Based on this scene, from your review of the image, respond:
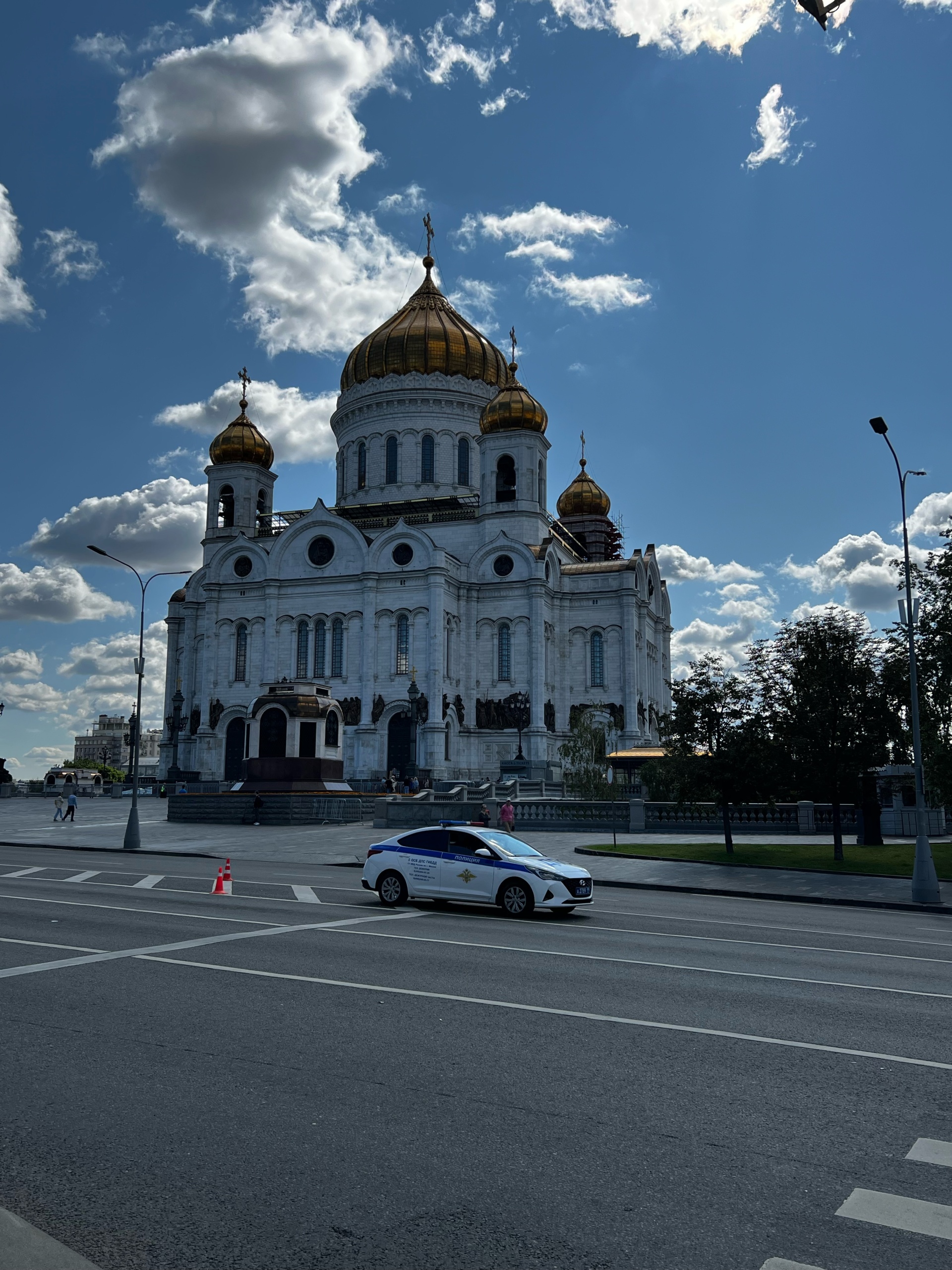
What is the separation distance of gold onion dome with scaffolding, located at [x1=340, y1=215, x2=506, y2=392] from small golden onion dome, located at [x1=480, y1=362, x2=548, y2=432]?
274 inches

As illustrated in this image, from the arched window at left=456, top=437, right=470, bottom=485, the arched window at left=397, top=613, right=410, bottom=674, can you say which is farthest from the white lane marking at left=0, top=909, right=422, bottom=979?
the arched window at left=456, top=437, right=470, bottom=485

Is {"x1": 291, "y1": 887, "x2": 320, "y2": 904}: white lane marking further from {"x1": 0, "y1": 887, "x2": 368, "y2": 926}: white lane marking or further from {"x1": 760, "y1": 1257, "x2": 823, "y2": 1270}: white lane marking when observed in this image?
{"x1": 760, "y1": 1257, "x2": 823, "y2": 1270}: white lane marking

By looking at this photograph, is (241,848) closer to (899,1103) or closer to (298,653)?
(899,1103)

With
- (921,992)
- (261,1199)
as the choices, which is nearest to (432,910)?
(921,992)

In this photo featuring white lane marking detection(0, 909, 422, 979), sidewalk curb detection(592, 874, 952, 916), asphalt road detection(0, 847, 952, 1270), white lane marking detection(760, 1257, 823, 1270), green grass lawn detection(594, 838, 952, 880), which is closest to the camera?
white lane marking detection(760, 1257, 823, 1270)

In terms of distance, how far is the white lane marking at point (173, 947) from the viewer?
10.4 m

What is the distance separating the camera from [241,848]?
29.7m

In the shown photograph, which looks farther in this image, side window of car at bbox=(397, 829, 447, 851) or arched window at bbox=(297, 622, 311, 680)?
arched window at bbox=(297, 622, 311, 680)

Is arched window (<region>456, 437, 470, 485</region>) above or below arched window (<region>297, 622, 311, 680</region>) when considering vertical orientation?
above

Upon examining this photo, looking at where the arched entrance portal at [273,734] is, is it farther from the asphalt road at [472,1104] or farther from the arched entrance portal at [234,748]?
the asphalt road at [472,1104]

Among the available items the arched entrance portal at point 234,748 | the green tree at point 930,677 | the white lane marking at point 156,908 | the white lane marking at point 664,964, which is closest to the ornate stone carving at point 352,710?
the arched entrance portal at point 234,748

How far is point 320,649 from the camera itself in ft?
212

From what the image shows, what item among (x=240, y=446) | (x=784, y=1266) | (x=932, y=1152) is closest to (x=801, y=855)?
(x=932, y=1152)

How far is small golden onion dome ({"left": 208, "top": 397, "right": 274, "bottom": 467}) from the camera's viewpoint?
72.3 m
